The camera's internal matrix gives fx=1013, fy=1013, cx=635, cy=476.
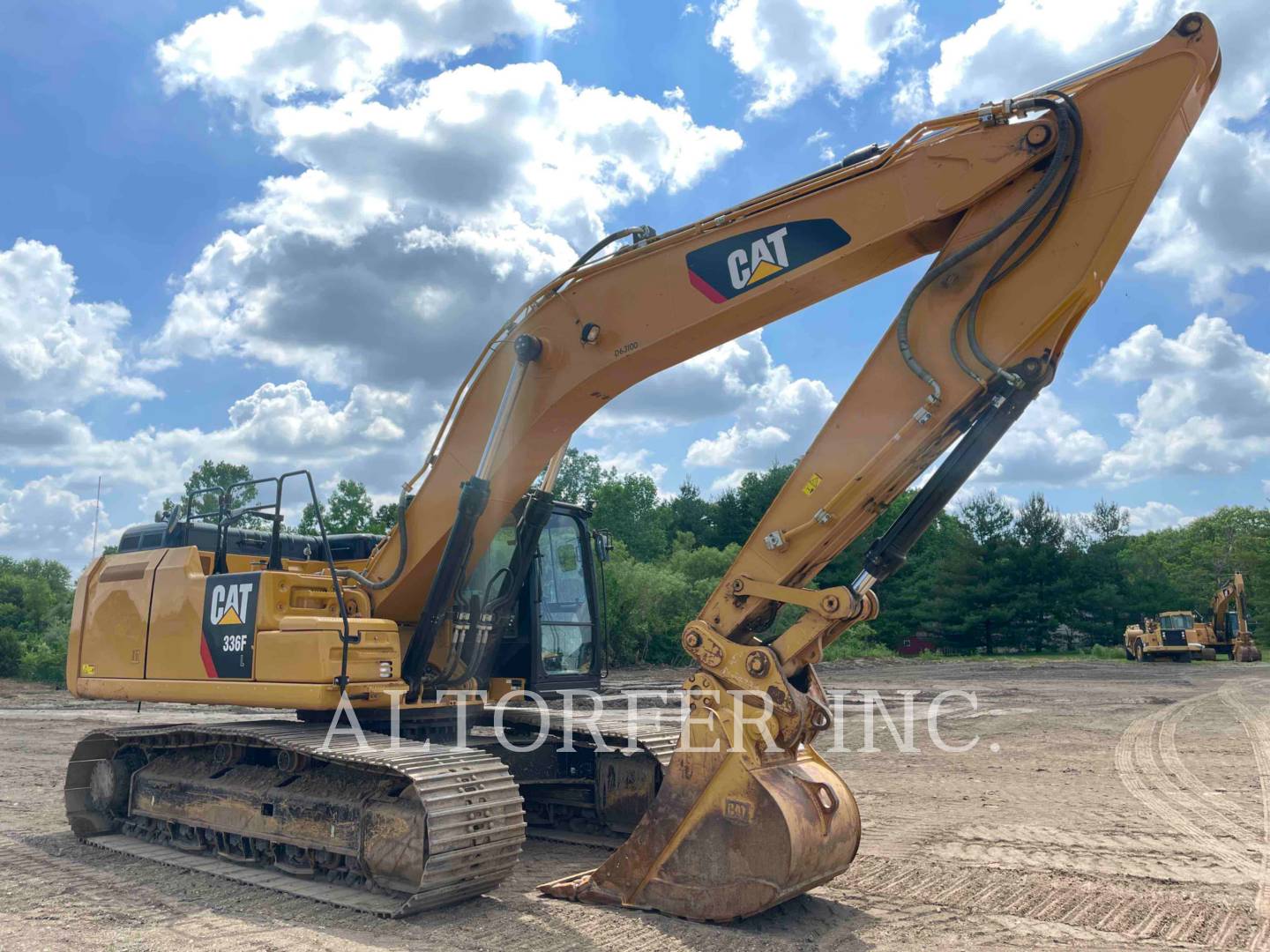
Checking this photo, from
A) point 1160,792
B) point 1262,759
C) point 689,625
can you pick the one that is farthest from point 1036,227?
point 1262,759

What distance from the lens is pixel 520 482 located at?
22.8ft

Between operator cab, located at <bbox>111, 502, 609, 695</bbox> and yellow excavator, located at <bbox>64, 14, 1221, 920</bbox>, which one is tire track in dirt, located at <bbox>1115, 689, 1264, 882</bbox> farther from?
operator cab, located at <bbox>111, 502, 609, 695</bbox>

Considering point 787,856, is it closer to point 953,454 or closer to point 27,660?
point 953,454

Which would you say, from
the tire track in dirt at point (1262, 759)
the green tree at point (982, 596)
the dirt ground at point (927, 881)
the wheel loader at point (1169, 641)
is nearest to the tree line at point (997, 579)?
the green tree at point (982, 596)

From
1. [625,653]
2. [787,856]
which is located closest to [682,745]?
[787,856]

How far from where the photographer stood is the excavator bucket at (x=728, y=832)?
5180mm

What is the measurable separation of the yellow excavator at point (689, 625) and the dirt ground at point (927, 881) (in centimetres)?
29

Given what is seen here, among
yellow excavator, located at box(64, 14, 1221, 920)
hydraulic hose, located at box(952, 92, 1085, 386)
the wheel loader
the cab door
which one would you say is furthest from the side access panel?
the wheel loader

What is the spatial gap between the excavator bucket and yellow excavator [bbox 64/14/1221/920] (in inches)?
0.6

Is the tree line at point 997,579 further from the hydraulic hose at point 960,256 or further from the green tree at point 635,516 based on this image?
the hydraulic hose at point 960,256

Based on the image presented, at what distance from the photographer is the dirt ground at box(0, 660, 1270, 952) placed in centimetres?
532

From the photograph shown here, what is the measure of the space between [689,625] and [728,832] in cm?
110

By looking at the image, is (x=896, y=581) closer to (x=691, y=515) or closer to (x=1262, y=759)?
(x=691, y=515)

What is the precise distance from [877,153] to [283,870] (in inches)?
229
